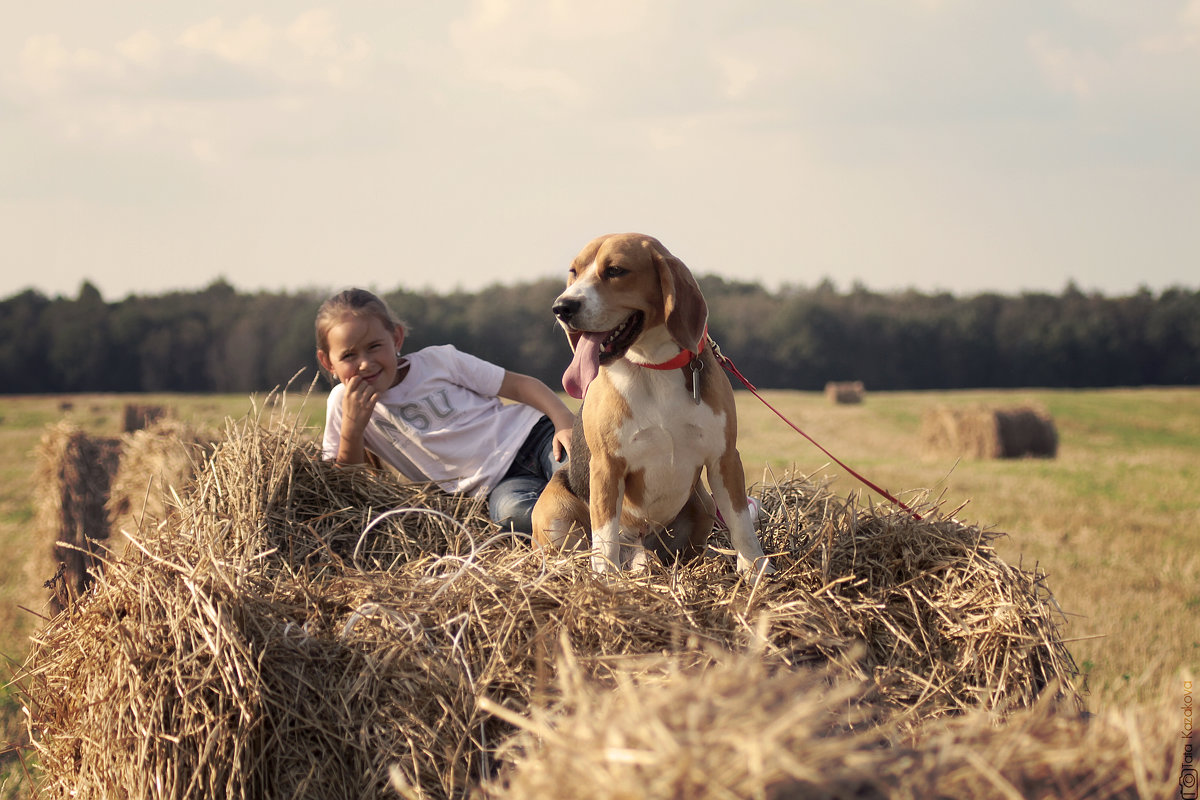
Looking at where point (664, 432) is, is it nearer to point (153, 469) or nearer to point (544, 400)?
point (544, 400)

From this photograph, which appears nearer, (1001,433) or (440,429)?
(440,429)

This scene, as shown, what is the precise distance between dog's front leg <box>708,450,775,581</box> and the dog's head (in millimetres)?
549

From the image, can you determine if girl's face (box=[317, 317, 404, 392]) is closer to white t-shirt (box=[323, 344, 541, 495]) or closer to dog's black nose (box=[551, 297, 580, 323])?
white t-shirt (box=[323, 344, 541, 495])

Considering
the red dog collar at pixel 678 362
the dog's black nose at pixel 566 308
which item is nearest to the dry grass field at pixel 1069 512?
the red dog collar at pixel 678 362

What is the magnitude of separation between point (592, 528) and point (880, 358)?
4839 cm

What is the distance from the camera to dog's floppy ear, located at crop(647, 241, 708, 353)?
11.3 ft

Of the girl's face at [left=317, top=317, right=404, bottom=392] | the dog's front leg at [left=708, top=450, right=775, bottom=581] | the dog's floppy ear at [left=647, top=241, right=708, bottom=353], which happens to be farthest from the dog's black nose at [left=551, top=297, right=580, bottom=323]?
the girl's face at [left=317, top=317, right=404, bottom=392]

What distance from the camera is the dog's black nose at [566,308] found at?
10.8 feet

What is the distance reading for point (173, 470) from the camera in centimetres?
562

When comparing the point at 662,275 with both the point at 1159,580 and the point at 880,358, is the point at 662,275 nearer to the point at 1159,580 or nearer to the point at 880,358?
the point at 1159,580

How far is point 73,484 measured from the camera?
23.6ft

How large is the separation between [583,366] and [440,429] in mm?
1545

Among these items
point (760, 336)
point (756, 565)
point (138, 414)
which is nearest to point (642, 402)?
point (756, 565)

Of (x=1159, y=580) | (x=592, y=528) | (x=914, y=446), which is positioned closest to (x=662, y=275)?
(x=592, y=528)
